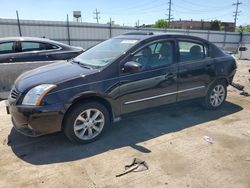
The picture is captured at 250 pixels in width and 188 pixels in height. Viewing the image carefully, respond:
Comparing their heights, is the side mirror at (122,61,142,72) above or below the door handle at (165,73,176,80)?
above

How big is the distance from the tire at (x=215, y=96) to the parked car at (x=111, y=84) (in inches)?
2.6

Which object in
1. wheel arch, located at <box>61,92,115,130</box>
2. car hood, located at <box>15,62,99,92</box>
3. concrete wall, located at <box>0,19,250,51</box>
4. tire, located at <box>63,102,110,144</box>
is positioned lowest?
tire, located at <box>63,102,110,144</box>

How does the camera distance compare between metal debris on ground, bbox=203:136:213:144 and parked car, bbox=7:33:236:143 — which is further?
metal debris on ground, bbox=203:136:213:144

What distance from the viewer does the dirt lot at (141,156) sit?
2.62m

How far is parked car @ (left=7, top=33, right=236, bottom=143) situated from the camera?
10.1 ft

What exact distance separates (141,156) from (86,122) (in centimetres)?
95

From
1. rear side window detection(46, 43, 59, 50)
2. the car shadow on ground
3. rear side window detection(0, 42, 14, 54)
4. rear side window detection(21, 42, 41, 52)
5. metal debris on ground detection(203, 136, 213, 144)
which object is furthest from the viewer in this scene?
rear side window detection(46, 43, 59, 50)

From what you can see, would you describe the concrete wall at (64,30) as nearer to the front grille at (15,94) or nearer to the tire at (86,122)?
the front grille at (15,94)

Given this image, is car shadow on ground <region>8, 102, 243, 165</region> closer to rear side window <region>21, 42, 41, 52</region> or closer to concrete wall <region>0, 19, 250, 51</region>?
rear side window <region>21, 42, 41, 52</region>

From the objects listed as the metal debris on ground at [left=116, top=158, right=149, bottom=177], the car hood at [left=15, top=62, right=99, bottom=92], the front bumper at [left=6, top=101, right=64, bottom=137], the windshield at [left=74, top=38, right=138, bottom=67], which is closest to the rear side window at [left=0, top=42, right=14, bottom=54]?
the windshield at [left=74, top=38, right=138, bottom=67]

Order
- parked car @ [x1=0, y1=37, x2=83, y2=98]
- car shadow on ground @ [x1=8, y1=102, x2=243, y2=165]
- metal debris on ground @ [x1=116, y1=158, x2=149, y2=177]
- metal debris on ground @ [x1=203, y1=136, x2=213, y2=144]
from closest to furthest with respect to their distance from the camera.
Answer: metal debris on ground @ [x1=116, y1=158, x2=149, y2=177]
car shadow on ground @ [x1=8, y1=102, x2=243, y2=165]
metal debris on ground @ [x1=203, y1=136, x2=213, y2=144]
parked car @ [x1=0, y1=37, x2=83, y2=98]

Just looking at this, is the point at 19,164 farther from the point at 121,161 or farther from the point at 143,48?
the point at 143,48

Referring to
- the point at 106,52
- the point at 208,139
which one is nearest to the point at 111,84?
the point at 106,52

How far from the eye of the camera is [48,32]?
50.7 feet
